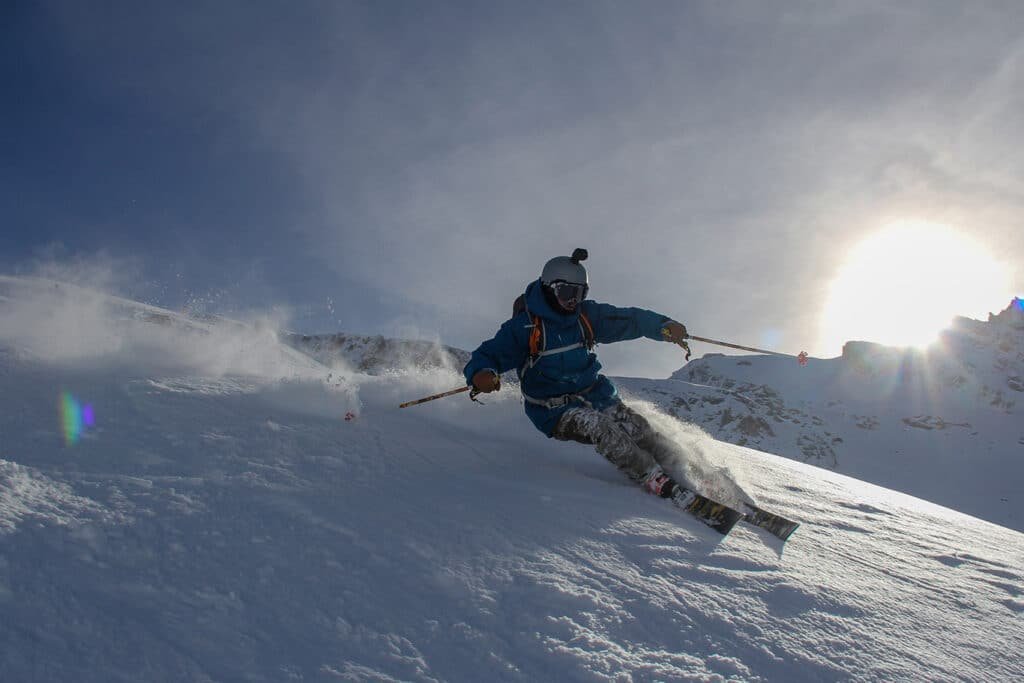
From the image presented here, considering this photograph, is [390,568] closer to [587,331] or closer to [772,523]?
[772,523]

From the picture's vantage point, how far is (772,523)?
3.76 m

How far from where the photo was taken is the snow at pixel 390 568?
165 centimetres

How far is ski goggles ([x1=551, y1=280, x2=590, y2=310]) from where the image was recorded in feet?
17.9

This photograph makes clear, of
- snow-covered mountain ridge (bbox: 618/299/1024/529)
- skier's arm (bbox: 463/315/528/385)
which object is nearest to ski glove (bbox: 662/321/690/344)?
skier's arm (bbox: 463/315/528/385)

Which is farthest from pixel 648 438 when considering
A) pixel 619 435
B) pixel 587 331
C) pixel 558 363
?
pixel 587 331

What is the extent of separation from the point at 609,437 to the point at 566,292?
153cm

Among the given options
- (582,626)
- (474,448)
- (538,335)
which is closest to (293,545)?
(582,626)

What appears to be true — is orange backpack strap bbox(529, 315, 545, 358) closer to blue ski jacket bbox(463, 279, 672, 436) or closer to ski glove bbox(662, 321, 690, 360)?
blue ski jacket bbox(463, 279, 672, 436)

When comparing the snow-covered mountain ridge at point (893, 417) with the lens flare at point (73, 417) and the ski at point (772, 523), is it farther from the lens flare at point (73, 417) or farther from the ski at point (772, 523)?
the lens flare at point (73, 417)

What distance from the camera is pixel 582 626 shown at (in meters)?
1.97

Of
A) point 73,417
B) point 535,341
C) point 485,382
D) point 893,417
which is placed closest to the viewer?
point 73,417

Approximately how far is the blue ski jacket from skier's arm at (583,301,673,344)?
0.44 m

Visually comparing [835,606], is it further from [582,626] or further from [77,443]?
[77,443]

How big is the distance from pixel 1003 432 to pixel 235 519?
18611cm
